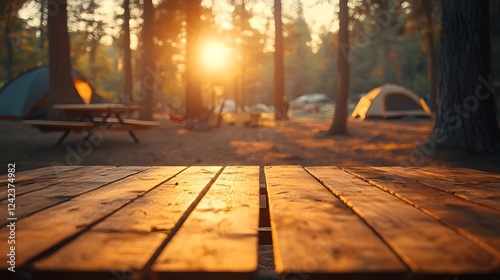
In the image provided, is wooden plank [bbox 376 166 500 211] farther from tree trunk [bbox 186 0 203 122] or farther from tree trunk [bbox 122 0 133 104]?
tree trunk [bbox 122 0 133 104]

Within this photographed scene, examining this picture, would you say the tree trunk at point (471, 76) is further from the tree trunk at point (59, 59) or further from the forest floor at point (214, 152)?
the tree trunk at point (59, 59)

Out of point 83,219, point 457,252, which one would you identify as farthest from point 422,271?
point 83,219

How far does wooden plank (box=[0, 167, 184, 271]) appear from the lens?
1.18 metres

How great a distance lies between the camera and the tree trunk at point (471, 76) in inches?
252

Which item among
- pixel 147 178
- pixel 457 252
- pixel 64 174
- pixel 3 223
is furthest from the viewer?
pixel 64 174

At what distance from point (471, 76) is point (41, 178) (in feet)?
22.1

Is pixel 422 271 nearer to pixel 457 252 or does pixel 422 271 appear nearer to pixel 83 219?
pixel 457 252

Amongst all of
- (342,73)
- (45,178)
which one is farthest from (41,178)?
(342,73)

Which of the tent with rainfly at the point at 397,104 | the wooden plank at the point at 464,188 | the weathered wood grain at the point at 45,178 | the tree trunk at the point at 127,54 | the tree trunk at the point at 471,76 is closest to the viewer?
the wooden plank at the point at 464,188

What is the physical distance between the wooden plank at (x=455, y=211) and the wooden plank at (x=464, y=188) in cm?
6

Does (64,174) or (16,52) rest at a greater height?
(16,52)

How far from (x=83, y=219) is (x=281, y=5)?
2019cm

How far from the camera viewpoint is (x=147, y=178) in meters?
2.60

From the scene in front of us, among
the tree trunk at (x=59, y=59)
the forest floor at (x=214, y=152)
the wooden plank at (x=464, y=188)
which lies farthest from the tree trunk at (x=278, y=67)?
the wooden plank at (x=464, y=188)
